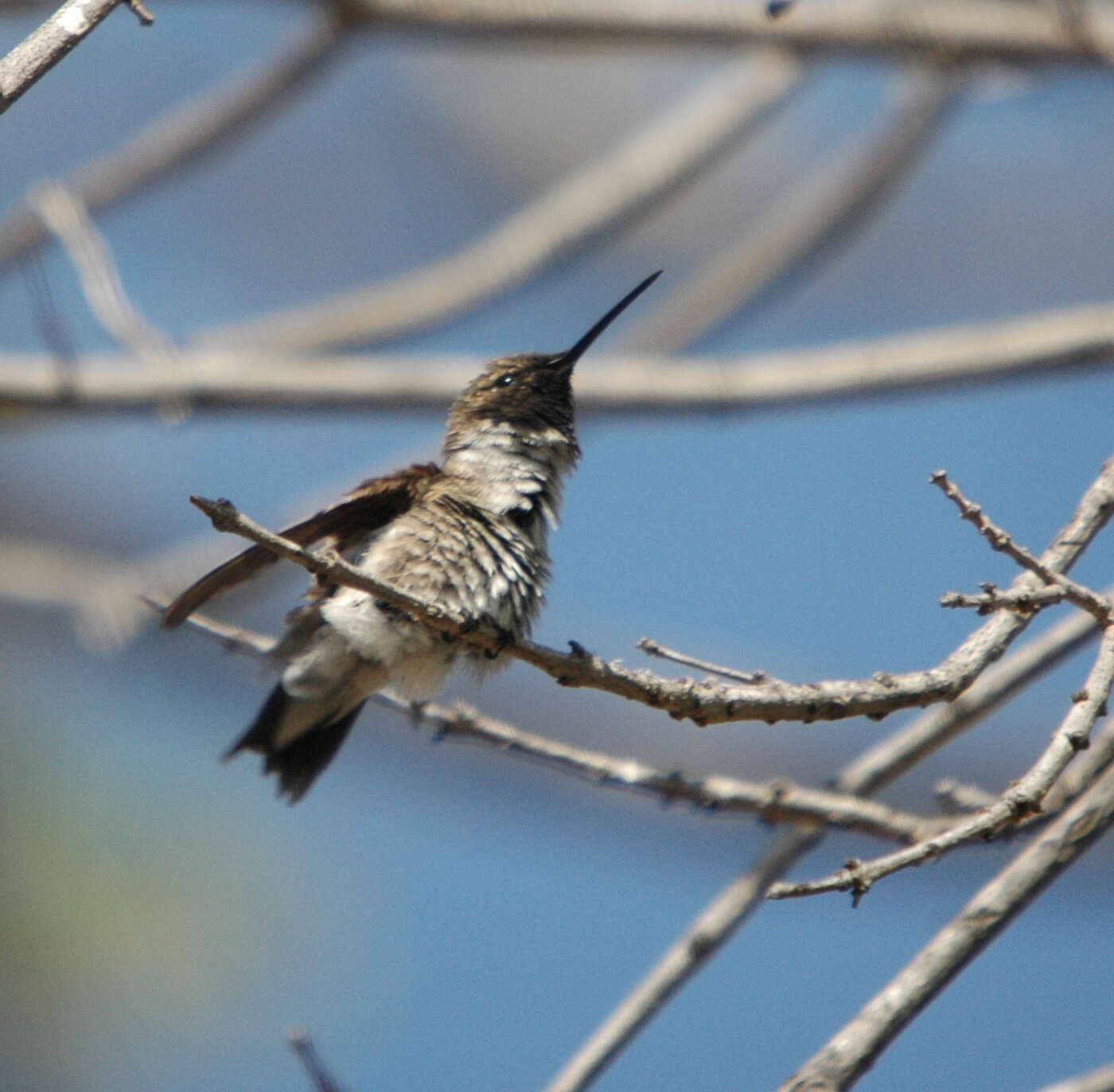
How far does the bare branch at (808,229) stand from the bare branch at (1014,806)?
414cm

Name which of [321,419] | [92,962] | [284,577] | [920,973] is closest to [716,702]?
[920,973]

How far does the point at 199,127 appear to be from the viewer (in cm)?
541

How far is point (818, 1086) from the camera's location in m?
2.32

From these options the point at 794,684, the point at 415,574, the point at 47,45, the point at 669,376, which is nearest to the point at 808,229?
the point at 669,376

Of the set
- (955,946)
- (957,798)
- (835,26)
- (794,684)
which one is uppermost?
(835,26)

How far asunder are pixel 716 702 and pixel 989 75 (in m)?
4.13

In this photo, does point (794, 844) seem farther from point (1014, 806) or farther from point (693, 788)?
point (1014, 806)

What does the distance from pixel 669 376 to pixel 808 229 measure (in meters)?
2.05

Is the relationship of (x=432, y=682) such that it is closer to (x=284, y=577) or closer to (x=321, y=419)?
(x=321, y=419)

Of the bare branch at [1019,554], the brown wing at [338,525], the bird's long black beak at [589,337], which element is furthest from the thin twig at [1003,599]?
the bird's long black beak at [589,337]

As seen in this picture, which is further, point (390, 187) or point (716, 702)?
point (390, 187)

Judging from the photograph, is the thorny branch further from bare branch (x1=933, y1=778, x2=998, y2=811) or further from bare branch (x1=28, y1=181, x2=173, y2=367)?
bare branch (x1=28, y1=181, x2=173, y2=367)

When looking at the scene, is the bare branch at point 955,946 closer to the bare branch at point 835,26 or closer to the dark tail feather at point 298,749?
the dark tail feather at point 298,749

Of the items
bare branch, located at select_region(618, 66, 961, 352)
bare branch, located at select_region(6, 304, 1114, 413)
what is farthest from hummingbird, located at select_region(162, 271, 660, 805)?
bare branch, located at select_region(618, 66, 961, 352)
